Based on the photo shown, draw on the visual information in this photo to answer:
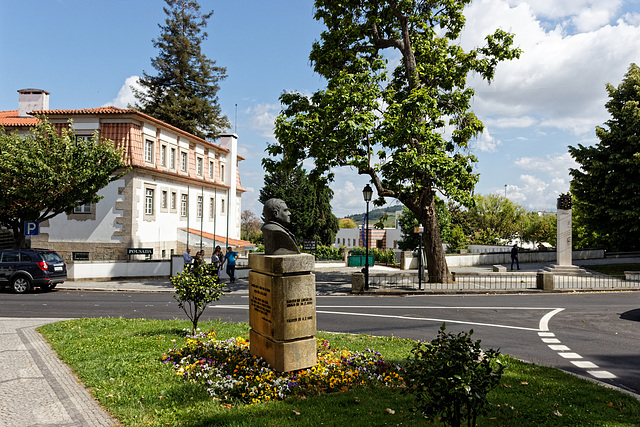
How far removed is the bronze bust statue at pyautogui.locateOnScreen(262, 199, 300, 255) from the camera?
775 centimetres

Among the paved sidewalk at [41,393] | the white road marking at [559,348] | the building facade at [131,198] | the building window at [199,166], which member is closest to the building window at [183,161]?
the building facade at [131,198]

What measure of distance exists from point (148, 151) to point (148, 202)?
11.9 feet

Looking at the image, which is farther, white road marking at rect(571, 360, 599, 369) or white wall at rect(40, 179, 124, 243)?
white wall at rect(40, 179, 124, 243)

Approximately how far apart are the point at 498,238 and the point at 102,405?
235ft

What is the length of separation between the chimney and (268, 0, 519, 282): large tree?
2209cm

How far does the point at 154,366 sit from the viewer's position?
305 inches

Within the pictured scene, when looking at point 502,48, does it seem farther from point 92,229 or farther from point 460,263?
point 92,229

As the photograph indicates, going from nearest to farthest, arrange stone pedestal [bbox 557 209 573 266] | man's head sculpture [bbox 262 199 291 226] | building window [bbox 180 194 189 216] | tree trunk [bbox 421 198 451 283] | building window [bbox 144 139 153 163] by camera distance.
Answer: man's head sculpture [bbox 262 199 291 226]
tree trunk [bbox 421 198 451 283]
stone pedestal [bbox 557 209 573 266]
building window [bbox 144 139 153 163]
building window [bbox 180 194 189 216]

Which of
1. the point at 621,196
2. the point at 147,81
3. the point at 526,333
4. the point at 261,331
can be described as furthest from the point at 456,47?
the point at 147,81

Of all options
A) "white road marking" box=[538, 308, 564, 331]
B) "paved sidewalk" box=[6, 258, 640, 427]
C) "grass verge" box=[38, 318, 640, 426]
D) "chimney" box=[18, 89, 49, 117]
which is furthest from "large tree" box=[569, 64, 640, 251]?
"chimney" box=[18, 89, 49, 117]

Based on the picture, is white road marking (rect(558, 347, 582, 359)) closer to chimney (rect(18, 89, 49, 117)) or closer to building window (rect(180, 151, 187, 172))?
building window (rect(180, 151, 187, 172))

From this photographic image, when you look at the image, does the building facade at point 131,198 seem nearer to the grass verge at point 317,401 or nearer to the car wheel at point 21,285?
the car wheel at point 21,285

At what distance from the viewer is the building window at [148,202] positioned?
3086 centimetres

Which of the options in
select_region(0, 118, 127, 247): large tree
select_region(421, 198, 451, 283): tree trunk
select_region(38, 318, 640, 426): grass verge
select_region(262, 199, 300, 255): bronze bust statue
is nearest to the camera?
select_region(38, 318, 640, 426): grass verge
